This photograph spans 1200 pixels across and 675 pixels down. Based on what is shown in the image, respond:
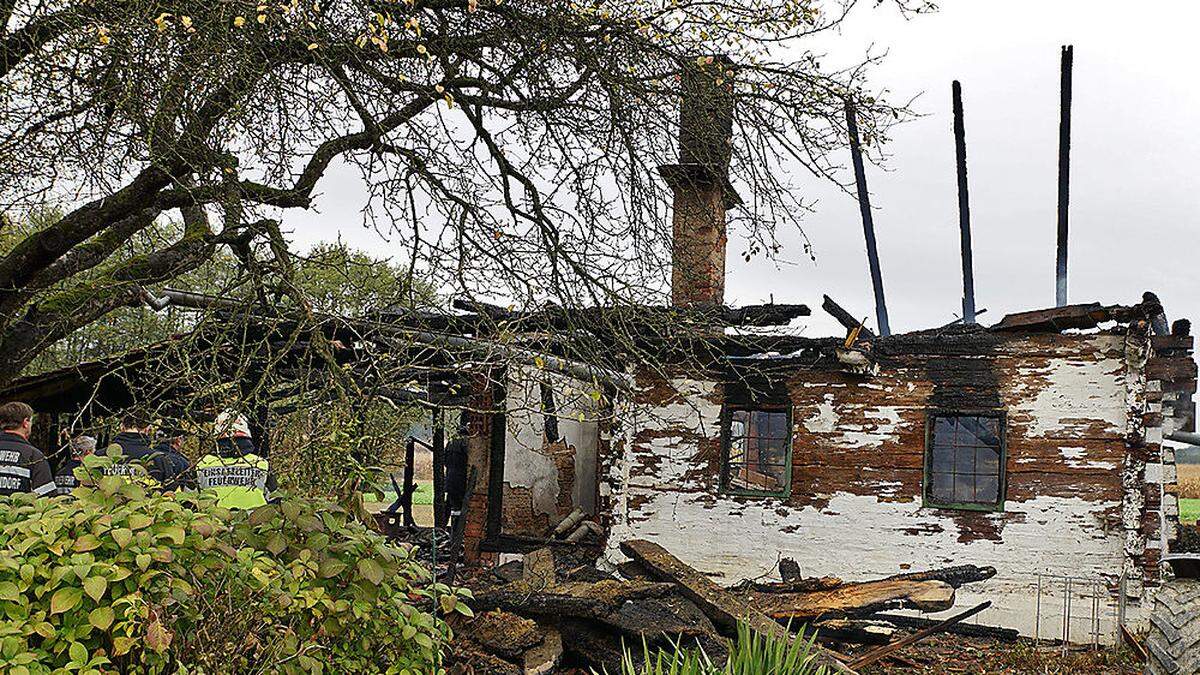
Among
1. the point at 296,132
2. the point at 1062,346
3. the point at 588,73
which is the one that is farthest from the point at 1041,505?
the point at 296,132

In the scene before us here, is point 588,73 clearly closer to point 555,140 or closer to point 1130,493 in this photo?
point 555,140

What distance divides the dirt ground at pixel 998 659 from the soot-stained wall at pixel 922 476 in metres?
0.65

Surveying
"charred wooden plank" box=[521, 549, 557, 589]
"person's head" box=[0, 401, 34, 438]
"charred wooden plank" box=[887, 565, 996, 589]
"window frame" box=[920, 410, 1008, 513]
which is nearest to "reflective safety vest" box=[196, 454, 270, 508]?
"person's head" box=[0, 401, 34, 438]

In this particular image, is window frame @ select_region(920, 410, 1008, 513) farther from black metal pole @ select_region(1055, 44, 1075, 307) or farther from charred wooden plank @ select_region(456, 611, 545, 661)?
charred wooden plank @ select_region(456, 611, 545, 661)

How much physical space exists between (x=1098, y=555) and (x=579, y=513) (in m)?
6.72

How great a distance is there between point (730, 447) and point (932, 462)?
7.40ft

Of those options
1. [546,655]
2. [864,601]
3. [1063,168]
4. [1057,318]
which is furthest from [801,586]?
[1063,168]

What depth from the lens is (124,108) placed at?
609 cm

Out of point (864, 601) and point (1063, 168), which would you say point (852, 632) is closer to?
point (864, 601)

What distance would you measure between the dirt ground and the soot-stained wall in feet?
2.13

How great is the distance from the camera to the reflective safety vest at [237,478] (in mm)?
6680

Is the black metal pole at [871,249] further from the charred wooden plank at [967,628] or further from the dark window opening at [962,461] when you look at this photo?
the charred wooden plank at [967,628]

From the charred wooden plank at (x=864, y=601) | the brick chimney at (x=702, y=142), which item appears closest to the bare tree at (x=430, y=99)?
the brick chimney at (x=702, y=142)

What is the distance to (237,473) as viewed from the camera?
281 inches
